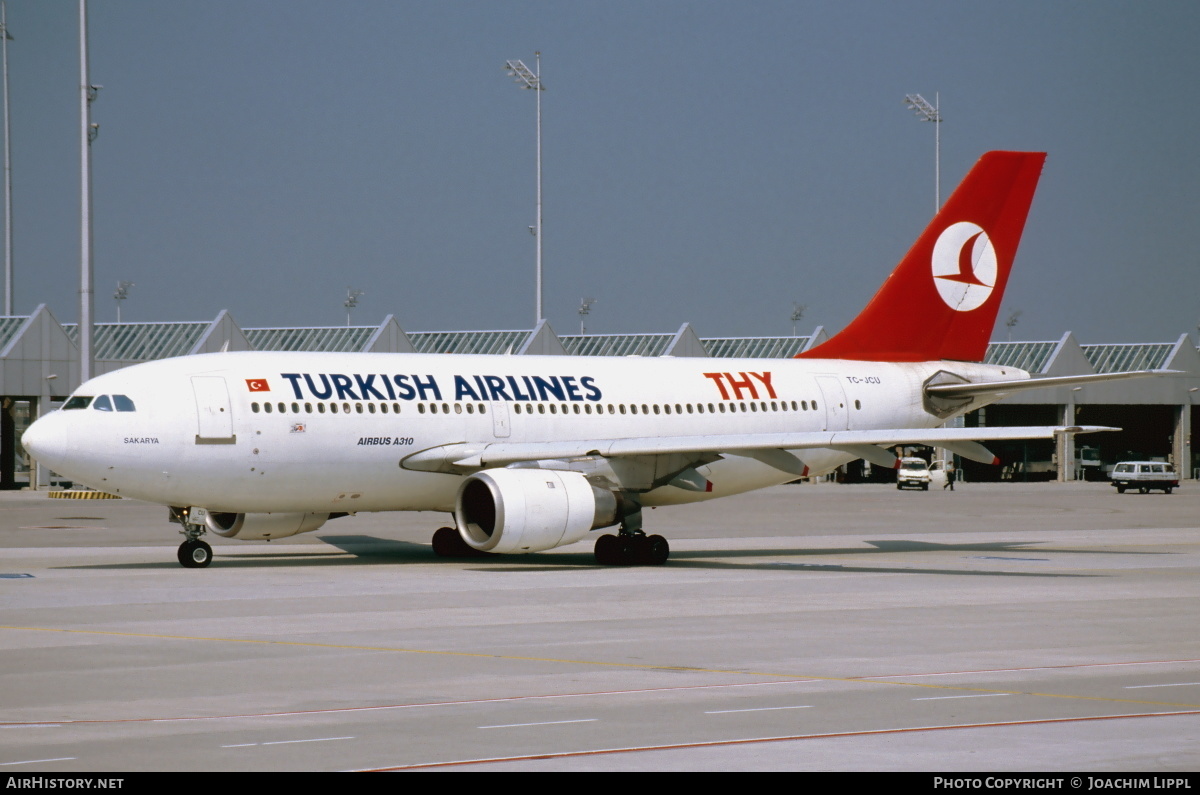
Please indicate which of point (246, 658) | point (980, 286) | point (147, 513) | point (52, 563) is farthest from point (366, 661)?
point (147, 513)

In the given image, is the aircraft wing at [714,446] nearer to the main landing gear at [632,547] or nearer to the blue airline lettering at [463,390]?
the blue airline lettering at [463,390]

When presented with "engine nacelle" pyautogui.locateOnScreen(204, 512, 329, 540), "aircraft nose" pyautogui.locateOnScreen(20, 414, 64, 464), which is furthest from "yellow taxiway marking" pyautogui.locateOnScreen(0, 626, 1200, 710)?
"engine nacelle" pyautogui.locateOnScreen(204, 512, 329, 540)

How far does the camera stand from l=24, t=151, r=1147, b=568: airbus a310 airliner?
29.3 m

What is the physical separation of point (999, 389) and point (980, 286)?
142 inches

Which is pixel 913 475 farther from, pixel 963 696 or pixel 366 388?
pixel 963 696

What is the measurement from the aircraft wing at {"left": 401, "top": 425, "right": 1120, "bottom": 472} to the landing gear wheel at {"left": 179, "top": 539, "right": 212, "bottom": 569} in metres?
4.27

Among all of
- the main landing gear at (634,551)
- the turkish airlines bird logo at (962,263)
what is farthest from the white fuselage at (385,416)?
the turkish airlines bird logo at (962,263)

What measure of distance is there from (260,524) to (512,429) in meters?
5.64

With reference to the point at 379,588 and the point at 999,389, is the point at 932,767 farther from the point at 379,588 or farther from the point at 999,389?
the point at 999,389

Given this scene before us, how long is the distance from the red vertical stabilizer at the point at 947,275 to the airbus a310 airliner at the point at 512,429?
57mm

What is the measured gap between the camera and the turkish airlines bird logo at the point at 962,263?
39531mm

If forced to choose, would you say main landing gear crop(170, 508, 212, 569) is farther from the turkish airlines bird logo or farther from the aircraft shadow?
the turkish airlines bird logo
